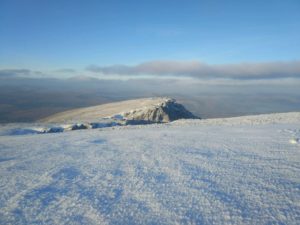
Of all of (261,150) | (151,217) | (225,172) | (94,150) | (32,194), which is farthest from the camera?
(94,150)

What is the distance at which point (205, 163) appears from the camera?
6.80 metres

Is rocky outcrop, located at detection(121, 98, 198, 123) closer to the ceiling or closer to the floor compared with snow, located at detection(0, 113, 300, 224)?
closer to the floor

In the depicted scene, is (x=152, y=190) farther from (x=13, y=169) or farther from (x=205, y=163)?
(x=13, y=169)

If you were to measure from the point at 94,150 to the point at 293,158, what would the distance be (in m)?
5.67

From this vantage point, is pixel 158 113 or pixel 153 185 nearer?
pixel 153 185

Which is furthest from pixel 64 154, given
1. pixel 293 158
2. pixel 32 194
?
pixel 293 158

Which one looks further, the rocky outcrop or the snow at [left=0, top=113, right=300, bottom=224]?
the rocky outcrop

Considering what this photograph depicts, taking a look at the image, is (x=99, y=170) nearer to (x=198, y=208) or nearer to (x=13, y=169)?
(x=13, y=169)

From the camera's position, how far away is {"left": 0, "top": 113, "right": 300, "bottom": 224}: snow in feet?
13.7

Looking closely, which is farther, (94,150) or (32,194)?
(94,150)

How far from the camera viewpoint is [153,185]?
5.39 meters

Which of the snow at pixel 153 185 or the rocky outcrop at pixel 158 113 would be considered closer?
the snow at pixel 153 185

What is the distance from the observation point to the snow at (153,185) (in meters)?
4.19

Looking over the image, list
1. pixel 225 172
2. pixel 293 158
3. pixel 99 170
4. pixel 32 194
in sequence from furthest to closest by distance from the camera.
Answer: pixel 293 158 → pixel 99 170 → pixel 225 172 → pixel 32 194
